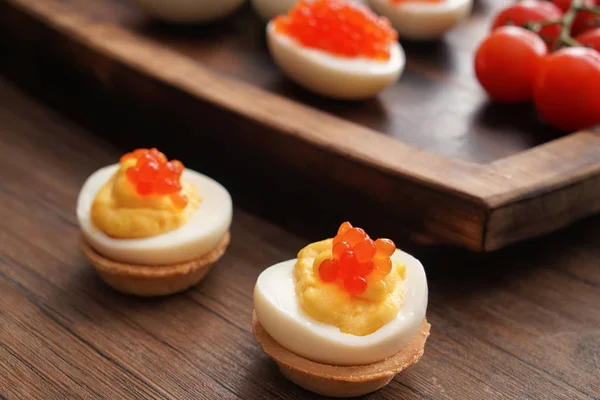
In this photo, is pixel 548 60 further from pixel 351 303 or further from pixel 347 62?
pixel 351 303

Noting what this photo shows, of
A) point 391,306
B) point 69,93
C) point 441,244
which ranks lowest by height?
point 69,93

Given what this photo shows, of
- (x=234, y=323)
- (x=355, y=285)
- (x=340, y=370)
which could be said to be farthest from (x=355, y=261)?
(x=234, y=323)

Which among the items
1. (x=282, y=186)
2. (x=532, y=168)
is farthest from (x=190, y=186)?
(x=532, y=168)

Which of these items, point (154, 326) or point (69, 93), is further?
point (69, 93)

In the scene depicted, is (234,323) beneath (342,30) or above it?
beneath

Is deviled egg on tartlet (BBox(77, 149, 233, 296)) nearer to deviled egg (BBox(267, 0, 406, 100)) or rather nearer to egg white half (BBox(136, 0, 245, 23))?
deviled egg (BBox(267, 0, 406, 100))

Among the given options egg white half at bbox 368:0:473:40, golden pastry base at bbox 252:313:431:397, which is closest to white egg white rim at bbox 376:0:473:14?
egg white half at bbox 368:0:473:40

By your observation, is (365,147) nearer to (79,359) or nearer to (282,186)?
(282,186)
